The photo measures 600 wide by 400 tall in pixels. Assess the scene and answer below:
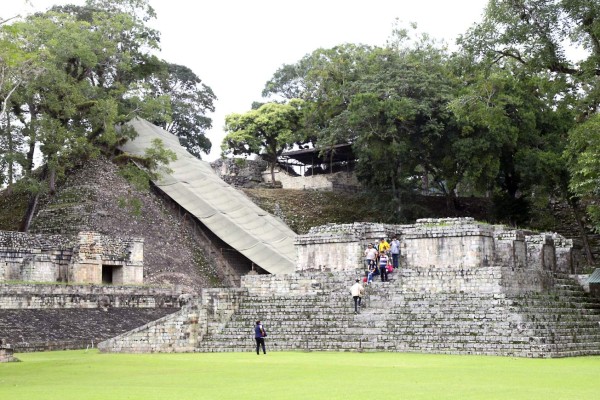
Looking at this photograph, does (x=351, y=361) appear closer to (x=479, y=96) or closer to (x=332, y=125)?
(x=479, y=96)

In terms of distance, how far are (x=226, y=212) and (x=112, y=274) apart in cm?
784

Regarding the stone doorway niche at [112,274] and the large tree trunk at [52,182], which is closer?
the stone doorway niche at [112,274]

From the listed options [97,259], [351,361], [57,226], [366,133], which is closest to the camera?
[351,361]

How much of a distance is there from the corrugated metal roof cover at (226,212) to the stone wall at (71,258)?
5.38 m

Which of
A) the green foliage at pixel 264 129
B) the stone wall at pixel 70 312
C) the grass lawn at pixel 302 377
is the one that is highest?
the green foliage at pixel 264 129

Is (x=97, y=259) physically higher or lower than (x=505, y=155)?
lower

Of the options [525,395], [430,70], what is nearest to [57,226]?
[430,70]

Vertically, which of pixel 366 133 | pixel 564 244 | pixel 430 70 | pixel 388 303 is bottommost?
pixel 388 303

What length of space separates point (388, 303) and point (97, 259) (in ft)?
43.7

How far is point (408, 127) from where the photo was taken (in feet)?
122

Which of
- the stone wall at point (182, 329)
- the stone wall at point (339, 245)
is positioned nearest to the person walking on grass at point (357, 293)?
the stone wall at point (339, 245)

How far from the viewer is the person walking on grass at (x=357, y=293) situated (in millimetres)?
19844

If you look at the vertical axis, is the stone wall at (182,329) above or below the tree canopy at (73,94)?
below

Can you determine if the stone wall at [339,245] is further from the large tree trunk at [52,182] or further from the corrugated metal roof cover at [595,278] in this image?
the large tree trunk at [52,182]
